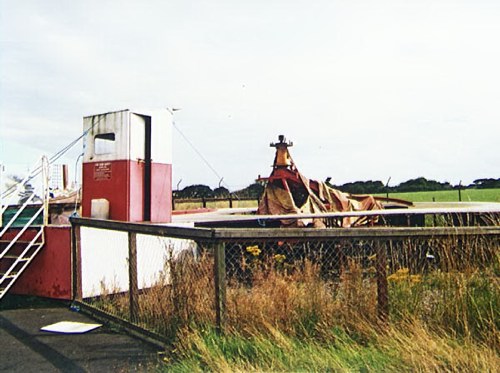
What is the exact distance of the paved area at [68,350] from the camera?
15.8ft

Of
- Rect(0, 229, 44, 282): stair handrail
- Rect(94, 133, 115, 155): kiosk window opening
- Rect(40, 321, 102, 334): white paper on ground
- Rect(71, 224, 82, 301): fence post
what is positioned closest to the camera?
Rect(40, 321, 102, 334): white paper on ground

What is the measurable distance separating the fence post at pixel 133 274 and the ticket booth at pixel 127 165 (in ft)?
9.52

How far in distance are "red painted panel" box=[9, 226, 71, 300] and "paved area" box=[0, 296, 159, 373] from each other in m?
0.98

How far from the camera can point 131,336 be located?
5.82m

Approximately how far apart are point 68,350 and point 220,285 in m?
2.03

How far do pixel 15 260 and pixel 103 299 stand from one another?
75.8 inches

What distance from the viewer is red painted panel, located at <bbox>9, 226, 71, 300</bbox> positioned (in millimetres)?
7781

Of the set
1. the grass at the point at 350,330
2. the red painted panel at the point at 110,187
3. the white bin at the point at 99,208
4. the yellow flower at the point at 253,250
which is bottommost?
the grass at the point at 350,330

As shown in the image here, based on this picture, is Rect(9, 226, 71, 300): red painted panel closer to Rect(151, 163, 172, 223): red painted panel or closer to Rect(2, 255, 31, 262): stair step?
Rect(2, 255, 31, 262): stair step

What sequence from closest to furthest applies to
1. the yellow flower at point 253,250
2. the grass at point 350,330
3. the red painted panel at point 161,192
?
the grass at point 350,330 → the yellow flower at point 253,250 → the red painted panel at point 161,192

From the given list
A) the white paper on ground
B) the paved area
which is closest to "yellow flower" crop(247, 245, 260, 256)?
the paved area

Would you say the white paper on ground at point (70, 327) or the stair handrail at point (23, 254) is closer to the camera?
the white paper on ground at point (70, 327)

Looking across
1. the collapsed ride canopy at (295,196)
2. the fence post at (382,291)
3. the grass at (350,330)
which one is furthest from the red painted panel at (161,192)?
the fence post at (382,291)

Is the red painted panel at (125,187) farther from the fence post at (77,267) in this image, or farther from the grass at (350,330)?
the grass at (350,330)
